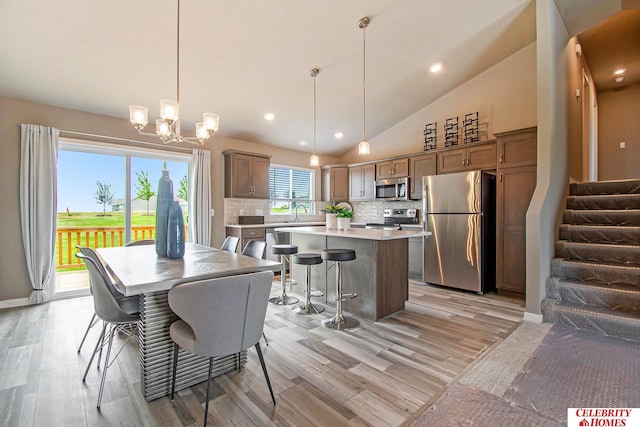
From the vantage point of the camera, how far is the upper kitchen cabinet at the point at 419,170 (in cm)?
504

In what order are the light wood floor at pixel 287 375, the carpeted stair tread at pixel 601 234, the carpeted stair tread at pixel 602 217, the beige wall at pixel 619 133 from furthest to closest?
the beige wall at pixel 619 133
the carpeted stair tread at pixel 602 217
the carpeted stair tread at pixel 601 234
the light wood floor at pixel 287 375

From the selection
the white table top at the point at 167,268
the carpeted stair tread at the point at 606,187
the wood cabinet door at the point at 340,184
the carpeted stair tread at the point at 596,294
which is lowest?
the carpeted stair tread at the point at 596,294

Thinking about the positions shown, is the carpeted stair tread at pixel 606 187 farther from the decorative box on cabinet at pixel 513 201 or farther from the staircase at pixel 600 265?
the decorative box on cabinet at pixel 513 201

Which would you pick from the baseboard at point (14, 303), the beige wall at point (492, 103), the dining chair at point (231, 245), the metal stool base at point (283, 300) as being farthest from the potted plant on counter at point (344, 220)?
the baseboard at point (14, 303)

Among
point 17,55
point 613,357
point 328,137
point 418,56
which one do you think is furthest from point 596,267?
point 17,55

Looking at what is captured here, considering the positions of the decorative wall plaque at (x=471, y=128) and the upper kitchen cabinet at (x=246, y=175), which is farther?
the upper kitchen cabinet at (x=246, y=175)

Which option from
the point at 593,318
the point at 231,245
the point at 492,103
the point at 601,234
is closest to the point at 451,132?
the point at 492,103

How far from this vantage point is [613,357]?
7.49 ft

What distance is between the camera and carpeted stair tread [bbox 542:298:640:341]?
257cm

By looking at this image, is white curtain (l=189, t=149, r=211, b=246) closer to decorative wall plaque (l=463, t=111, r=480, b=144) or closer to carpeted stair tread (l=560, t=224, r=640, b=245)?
decorative wall plaque (l=463, t=111, r=480, b=144)

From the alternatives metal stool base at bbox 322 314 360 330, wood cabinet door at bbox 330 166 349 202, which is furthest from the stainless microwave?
metal stool base at bbox 322 314 360 330

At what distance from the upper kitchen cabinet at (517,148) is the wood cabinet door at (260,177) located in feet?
12.4

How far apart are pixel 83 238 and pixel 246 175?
2604 mm

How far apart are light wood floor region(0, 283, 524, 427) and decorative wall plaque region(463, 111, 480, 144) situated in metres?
2.88
